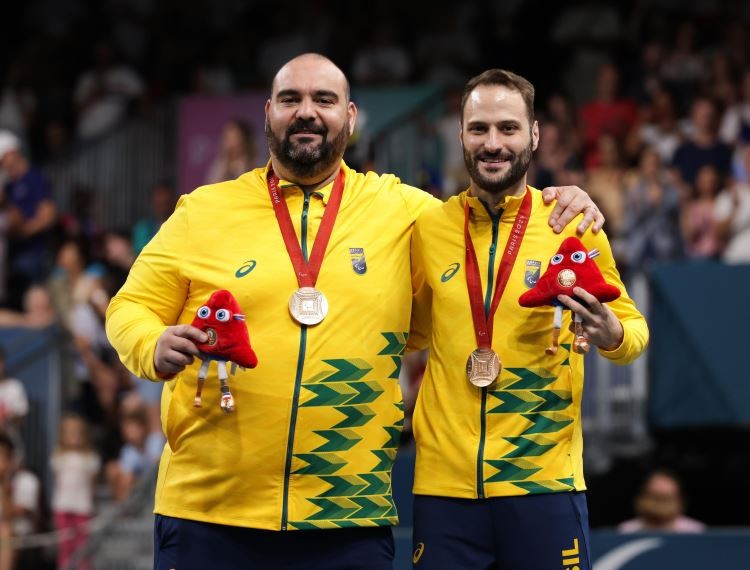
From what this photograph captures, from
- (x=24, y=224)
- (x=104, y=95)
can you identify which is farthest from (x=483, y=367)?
(x=104, y=95)

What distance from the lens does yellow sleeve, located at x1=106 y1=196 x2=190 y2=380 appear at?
16.6ft

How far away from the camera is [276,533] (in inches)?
197

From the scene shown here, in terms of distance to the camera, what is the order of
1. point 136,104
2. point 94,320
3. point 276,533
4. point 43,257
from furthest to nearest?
1. point 136,104
2. point 43,257
3. point 94,320
4. point 276,533

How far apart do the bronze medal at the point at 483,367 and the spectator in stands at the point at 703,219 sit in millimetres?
6352

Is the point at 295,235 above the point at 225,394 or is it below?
above

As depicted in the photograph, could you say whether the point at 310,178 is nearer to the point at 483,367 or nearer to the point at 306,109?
the point at 306,109

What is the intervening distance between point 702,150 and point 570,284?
738 centimetres

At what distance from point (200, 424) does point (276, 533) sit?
443mm

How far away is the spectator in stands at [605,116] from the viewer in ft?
42.1

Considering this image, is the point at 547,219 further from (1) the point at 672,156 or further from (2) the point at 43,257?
(2) the point at 43,257

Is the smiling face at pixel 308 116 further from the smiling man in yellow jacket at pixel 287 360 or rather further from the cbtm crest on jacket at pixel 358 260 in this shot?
the cbtm crest on jacket at pixel 358 260

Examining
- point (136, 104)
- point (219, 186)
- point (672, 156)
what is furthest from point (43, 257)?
point (219, 186)

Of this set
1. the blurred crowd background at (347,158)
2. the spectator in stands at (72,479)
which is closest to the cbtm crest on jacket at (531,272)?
the blurred crowd background at (347,158)

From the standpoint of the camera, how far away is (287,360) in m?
5.02
